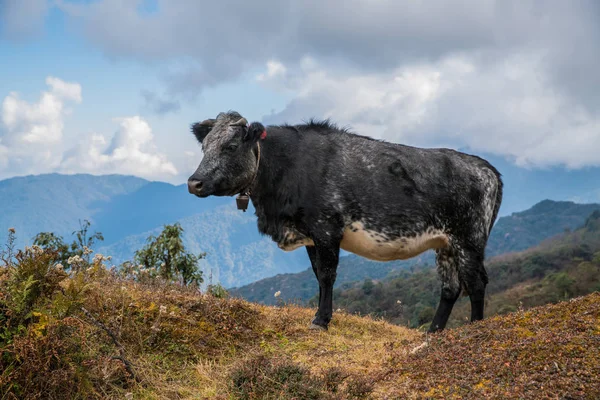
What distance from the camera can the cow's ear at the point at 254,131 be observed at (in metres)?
10.4

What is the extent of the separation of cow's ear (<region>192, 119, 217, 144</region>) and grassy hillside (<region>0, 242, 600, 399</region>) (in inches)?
131

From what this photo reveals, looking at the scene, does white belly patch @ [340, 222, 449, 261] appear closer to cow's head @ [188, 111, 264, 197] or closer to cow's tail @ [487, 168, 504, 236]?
cow's tail @ [487, 168, 504, 236]

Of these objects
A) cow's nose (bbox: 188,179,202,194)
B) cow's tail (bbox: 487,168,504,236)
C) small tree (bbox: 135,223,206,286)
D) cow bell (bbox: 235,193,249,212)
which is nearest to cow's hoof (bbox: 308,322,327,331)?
cow bell (bbox: 235,193,249,212)

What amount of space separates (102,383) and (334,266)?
4575 mm

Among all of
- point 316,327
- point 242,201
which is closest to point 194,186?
point 242,201

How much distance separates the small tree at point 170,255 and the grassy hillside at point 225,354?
6.21 meters

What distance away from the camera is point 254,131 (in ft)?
34.2

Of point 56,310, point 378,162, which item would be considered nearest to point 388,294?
point 378,162

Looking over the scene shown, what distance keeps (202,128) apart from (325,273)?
11.7 ft

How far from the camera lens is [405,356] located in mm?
7809

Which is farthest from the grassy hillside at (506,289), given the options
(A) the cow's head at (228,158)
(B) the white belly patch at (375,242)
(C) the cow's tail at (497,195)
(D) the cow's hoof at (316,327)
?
(A) the cow's head at (228,158)

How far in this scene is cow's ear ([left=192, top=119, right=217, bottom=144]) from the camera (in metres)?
11.1

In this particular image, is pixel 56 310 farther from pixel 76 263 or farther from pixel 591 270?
pixel 591 270

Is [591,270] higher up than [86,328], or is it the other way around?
[591,270]
